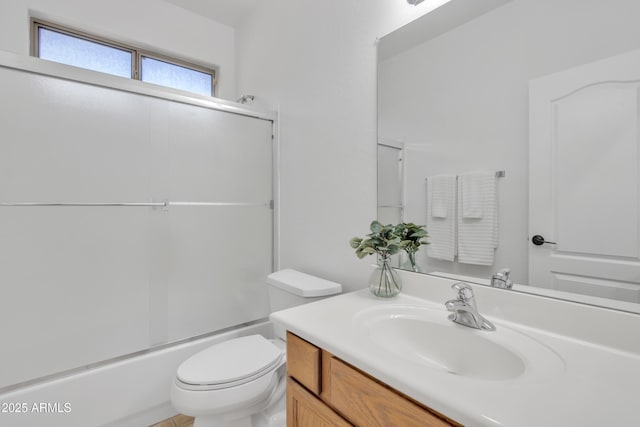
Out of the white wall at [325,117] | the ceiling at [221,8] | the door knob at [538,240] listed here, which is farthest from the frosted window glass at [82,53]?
the door knob at [538,240]

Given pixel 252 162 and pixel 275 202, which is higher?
pixel 252 162

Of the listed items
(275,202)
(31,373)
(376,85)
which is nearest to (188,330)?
(31,373)

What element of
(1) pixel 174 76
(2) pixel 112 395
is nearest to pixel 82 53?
(1) pixel 174 76

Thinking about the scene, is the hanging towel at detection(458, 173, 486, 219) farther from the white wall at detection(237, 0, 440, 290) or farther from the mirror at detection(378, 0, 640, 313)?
the white wall at detection(237, 0, 440, 290)

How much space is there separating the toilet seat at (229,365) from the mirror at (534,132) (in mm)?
812

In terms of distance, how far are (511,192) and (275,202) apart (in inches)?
59.5

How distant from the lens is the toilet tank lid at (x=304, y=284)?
4.60 feet

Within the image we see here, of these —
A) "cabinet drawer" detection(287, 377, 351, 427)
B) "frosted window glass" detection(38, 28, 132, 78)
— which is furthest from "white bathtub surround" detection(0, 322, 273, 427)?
"frosted window glass" detection(38, 28, 132, 78)

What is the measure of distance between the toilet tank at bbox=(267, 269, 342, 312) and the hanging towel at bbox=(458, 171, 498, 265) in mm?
630

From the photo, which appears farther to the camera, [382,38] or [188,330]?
[188,330]

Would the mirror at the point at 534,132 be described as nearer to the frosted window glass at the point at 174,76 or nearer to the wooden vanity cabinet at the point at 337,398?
the wooden vanity cabinet at the point at 337,398

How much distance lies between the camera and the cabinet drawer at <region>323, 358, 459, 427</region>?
59cm

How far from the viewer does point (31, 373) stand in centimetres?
134

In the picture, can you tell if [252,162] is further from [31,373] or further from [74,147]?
[31,373]
